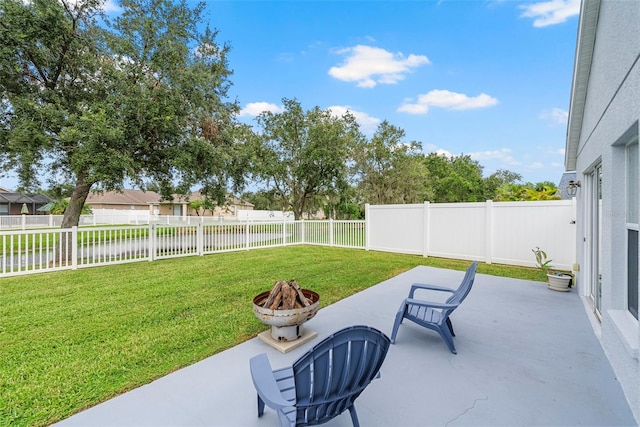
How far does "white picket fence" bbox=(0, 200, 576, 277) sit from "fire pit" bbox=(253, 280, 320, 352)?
6782mm

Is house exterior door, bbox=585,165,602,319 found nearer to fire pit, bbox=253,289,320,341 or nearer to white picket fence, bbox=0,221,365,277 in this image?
fire pit, bbox=253,289,320,341

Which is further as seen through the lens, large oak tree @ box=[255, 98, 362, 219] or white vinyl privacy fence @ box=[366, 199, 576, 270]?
large oak tree @ box=[255, 98, 362, 219]

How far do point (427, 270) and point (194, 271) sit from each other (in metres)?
6.09

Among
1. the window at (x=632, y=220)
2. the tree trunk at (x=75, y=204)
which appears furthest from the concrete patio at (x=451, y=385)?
the tree trunk at (x=75, y=204)

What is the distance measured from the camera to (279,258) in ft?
29.8

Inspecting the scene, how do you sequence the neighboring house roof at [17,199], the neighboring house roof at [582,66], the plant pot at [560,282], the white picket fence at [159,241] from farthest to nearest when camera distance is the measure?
the neighboring house roof at [17,199]
the white picket fence at [159,241]
the plant pot at [560,282]
the neighboring house roof at [582,66]

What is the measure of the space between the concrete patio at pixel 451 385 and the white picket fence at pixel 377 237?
389 cm

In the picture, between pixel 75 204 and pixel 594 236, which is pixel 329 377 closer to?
pixel 594 236

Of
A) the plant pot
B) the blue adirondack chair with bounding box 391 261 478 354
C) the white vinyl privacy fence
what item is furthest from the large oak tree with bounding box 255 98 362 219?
the blue adirondack chair with bounding box 391 261 478 354

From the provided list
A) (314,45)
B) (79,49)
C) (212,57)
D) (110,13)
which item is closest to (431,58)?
(314,45)

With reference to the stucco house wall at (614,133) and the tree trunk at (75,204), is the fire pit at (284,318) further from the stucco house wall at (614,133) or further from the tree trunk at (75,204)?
the tree trunk at (75,204)

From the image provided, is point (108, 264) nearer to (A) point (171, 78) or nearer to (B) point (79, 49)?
(A) point (171, 78)

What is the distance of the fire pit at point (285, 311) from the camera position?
305cm

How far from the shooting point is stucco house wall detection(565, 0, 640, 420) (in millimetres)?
2064
